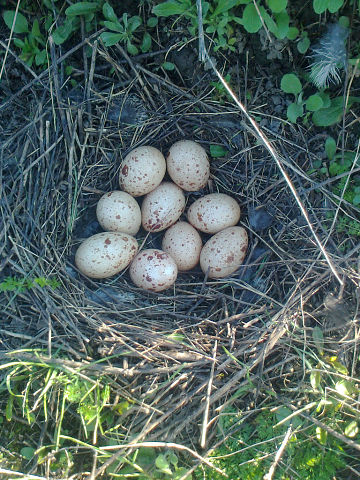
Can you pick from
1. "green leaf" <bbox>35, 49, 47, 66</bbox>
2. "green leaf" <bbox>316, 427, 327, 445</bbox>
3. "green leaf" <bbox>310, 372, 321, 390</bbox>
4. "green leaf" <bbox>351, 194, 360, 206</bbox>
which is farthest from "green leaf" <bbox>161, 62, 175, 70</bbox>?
"green leaf" <bbox>316, 427, 327, 445</bbox>

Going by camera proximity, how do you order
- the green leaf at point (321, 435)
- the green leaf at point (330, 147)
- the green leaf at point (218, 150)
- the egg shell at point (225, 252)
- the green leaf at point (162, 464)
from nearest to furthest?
1. the green leaf at point (162, 464)
2. the green leaf at point (321, 435)
3. the green leaf at point (330, 147)
4. the egg shell at point (225, 252)
5. the green leaf at point (218, 150)

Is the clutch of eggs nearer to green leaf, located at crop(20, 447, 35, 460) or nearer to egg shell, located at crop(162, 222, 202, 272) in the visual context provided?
egg shell, located at crop(162, 222, 202, 272)

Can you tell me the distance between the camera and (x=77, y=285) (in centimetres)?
249

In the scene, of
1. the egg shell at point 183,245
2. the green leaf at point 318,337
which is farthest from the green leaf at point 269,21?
the green leaf at point 318,337

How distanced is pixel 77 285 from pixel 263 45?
5.24ft

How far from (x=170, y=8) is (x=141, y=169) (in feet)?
2.70

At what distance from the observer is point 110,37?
2420 millimetres

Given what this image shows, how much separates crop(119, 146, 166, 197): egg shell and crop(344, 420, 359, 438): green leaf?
5.21 feet

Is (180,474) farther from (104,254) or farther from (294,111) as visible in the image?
(294,111)

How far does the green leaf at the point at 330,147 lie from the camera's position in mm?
2479

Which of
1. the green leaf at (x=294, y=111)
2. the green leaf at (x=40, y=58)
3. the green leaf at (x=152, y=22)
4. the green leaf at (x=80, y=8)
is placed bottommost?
the green leaf at (x=294, y=111)

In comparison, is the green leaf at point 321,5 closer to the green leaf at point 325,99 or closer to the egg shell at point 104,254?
the green leaf at point 325,99

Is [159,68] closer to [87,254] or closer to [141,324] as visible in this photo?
[87,254]

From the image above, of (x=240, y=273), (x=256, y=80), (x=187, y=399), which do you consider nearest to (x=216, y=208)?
(x=240, y=273)
